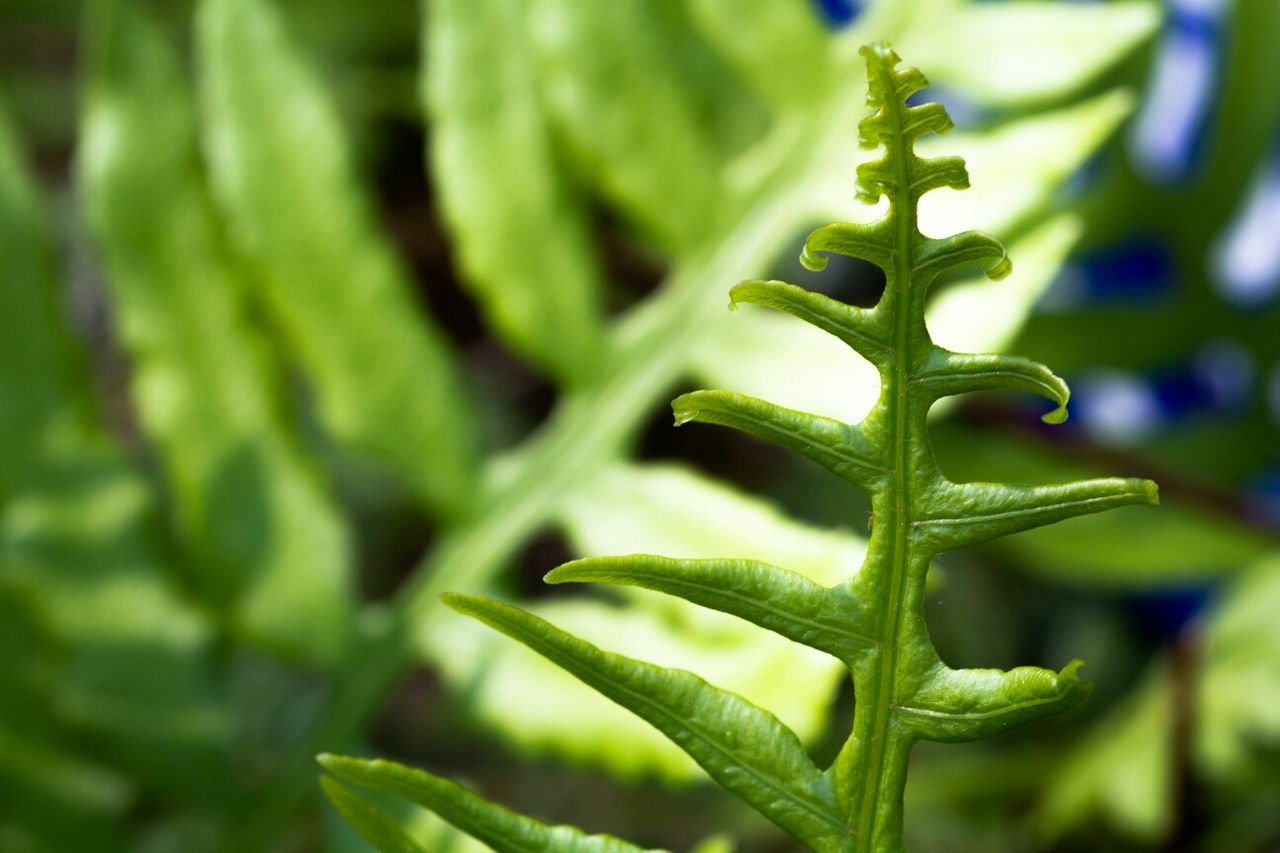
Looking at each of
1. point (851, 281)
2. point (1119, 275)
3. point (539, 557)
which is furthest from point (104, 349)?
point (1119, 275)

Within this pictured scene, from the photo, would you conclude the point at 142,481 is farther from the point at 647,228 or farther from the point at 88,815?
the point at 647,228

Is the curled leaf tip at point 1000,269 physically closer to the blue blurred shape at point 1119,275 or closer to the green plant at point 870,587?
the green plant at point 870,587

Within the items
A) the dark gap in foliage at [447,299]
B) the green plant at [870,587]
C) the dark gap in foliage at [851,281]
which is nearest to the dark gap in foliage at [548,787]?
the dark gap in foliage at [447,299]

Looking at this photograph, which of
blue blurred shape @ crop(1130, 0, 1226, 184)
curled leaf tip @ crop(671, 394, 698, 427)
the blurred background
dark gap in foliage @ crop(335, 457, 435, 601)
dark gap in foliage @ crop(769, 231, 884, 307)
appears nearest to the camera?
curled leaf tip @ crop(671, 394, 698, 427)

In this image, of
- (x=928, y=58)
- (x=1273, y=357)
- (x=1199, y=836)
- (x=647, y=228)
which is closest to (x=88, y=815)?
(x=647, y=228)

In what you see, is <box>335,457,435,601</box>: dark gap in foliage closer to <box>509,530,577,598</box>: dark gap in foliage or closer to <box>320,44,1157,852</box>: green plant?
<box>509,530,577,598</box>: dark gap in foliage

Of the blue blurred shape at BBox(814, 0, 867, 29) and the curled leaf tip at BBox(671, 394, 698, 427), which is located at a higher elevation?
the blue blurred shape at BBox(814, 0, 867, 29)

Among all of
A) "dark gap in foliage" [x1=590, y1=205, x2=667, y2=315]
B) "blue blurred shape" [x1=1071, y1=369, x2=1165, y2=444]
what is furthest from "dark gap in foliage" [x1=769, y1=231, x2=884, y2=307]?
"blue blurred shape" [x1=1071, y1=369, x2=1165, y2=444]
